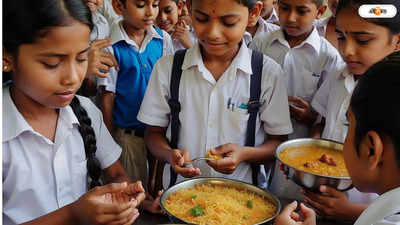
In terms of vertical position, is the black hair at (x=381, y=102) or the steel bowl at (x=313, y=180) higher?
the black hair at (x=381, y=102)

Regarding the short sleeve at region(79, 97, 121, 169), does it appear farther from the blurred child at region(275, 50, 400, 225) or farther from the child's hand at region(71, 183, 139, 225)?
the blurred child at region(275, 50, 400, 225)

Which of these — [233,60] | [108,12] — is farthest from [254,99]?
[108,12]

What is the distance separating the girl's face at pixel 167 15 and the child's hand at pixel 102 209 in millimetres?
1819

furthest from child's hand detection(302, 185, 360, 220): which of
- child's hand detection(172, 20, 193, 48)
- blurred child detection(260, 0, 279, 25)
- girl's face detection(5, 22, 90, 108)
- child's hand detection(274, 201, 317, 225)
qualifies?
blurred child detection(260, 0, 279, 25)

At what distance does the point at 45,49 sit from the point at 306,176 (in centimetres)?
86

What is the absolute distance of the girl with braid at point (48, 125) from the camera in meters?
1.05

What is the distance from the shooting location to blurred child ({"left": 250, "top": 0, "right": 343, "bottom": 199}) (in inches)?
77.2

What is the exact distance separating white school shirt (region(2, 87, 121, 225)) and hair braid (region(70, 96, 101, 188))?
19 mm

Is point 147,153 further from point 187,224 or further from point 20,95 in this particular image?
point 187,224

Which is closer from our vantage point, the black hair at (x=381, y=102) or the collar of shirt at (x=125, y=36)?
the black hair at (x=381, y=102)

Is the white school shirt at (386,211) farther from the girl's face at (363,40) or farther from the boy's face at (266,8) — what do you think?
the boy's face at (266,8)

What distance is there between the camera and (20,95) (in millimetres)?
1162

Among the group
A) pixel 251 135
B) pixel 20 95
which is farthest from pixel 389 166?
pixel 20 95

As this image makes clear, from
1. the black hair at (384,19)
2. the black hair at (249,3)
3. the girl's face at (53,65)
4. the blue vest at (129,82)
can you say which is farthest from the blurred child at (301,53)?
the girl's face at (53,65)
